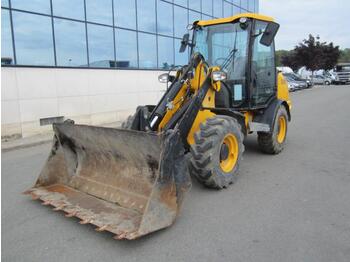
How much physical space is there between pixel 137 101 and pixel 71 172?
29.8 ft

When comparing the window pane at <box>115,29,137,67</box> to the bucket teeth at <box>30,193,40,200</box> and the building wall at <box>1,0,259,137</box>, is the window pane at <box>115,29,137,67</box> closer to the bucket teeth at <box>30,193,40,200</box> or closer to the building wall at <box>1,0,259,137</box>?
the building wall at <box>1,0,259,137</box>

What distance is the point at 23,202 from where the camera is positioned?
4.73 metres

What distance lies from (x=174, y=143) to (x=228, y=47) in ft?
10.1

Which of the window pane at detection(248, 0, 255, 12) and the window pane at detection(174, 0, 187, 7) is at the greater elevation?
the window pane at detection(248, 0, 255, 12)

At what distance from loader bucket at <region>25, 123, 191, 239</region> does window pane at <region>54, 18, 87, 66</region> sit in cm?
702

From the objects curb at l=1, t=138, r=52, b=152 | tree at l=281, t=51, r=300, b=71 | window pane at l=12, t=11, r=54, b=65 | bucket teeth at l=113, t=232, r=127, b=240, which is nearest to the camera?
bucket teeth at l=113, t=232, r=127, b=240

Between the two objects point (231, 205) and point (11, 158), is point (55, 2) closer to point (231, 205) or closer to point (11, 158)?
point (11, 158)

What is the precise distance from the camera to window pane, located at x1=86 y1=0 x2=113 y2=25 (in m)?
12.2

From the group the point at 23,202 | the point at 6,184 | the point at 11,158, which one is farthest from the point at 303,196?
the point at 11,158

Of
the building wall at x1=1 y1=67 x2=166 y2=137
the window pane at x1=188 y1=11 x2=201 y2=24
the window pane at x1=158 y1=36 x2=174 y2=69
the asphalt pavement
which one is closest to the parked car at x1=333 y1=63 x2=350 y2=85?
the window pane at x1=188 y1=11 x2=201 y2=24

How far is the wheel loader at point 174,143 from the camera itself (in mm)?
3830

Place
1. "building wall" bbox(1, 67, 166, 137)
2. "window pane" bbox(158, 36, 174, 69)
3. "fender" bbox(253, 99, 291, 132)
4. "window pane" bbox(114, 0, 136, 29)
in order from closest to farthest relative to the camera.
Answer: "fender" bbox(253, 99, 291, 132)
"building wall" bbox(1, 67, 166, 137)
"window pane" bbox(114, 0, 136, 29)
"window pane" bbox(158, 36, 174, 69)

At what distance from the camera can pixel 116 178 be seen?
4.48 m

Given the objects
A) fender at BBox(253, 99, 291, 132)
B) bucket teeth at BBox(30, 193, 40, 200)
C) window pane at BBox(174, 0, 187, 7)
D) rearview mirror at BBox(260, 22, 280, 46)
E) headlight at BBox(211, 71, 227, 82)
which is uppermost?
window pane at BBox(174, 0, 187, 7)
